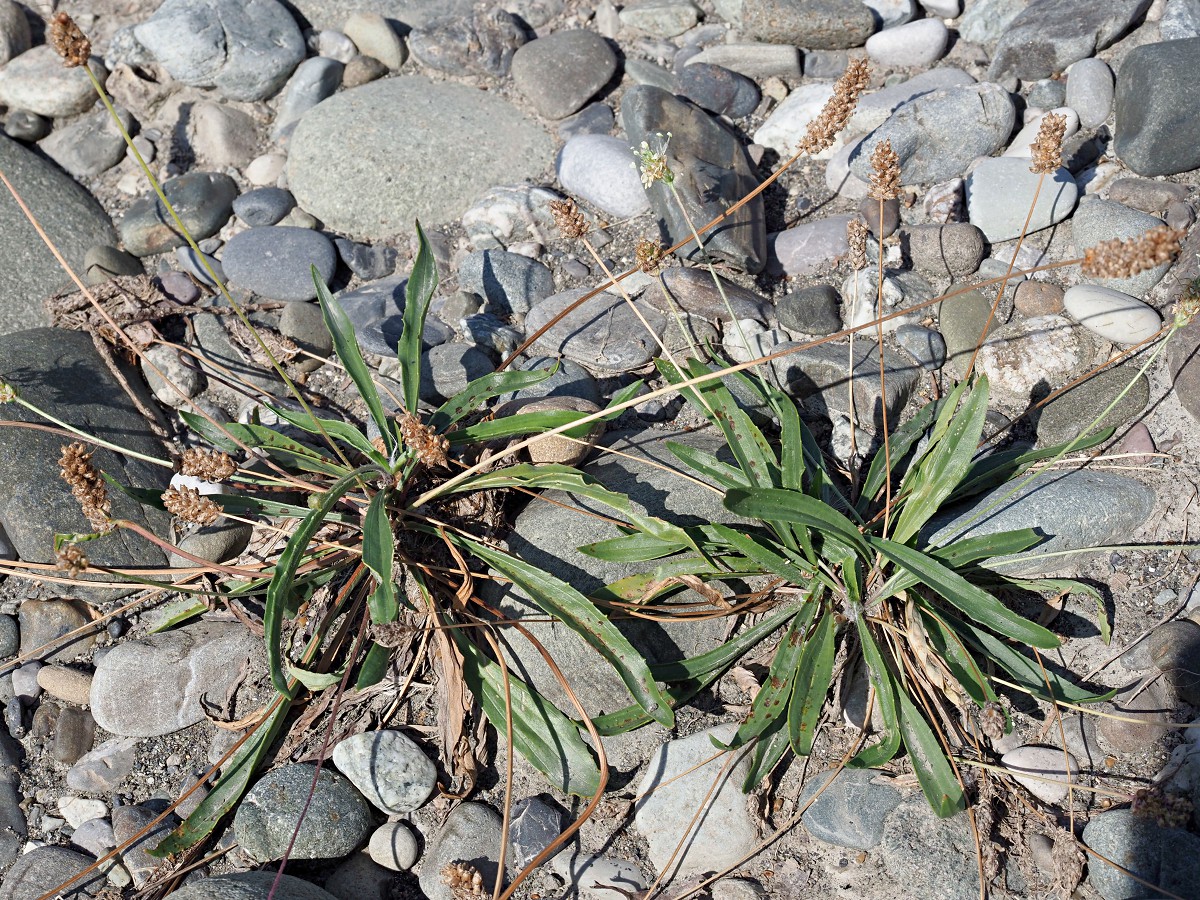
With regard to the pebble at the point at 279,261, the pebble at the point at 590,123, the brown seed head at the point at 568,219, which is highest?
the brown seed head at the point at 568,219

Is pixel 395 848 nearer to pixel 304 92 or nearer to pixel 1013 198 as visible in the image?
pixel 1013 198

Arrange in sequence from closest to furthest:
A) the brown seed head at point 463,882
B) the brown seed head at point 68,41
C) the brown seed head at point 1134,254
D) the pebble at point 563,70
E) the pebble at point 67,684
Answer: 1. the brown seed head at point 1134,254
2. the brown seed head at point 68,41
3. the brown seed head at point 463,882
4. the pebble at point 67,684
5. the pebble at point 563,70

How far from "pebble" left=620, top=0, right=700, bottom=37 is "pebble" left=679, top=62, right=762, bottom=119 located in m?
0.42

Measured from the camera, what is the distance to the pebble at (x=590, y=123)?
4309 mm

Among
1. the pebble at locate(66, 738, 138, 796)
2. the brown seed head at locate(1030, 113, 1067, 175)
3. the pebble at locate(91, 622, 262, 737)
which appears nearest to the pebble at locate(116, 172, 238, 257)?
the pebble at locate(91, 622, 262, 737)

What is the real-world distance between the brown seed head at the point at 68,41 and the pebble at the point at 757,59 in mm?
2791

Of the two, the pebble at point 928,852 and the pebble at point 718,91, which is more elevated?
Result: the pebble at point 718,91

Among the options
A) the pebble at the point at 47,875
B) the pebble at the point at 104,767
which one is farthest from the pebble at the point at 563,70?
the pebble at the point at 47,875

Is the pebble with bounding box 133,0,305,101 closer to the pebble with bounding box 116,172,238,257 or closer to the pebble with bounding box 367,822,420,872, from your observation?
the pebble with bounding box 116,172,238,257

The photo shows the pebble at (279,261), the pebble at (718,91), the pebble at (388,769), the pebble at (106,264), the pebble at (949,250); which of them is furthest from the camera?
the pebble at (718,91)

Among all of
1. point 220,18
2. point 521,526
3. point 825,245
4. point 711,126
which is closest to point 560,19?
point 711,126

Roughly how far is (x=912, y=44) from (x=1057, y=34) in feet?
1.95

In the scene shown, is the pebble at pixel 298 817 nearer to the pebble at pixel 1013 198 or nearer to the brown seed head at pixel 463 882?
the brown seed head at pixel 463 882

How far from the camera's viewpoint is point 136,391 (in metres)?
3.63
